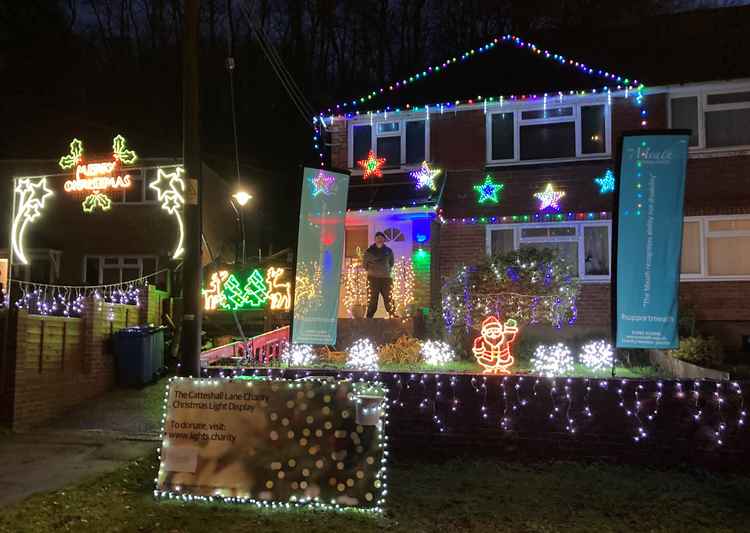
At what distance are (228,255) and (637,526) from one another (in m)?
15.4

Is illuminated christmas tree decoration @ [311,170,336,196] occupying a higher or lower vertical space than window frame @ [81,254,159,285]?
higher

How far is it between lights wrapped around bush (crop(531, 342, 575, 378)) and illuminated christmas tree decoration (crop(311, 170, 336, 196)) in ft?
13.4

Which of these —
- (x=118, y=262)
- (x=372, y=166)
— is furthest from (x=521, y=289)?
(x=118, y=262)

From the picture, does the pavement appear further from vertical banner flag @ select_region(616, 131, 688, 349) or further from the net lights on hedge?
vertical banner flag @ select_region(616, 131, 688, 349)

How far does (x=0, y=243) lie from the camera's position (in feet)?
75.5

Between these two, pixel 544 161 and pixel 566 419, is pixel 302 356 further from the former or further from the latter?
pixel 544 161

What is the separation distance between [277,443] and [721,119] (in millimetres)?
12569

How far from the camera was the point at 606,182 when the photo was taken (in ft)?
47.3

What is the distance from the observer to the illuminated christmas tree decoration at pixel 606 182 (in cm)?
1432

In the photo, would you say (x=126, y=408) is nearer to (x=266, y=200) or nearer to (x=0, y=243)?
(x=0, y=243)

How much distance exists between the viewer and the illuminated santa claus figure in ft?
31.4

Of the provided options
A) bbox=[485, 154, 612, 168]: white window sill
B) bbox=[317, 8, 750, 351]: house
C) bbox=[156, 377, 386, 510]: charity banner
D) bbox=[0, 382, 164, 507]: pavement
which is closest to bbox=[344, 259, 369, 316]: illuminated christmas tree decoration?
bbox=[317, 8, 750, 351]: house

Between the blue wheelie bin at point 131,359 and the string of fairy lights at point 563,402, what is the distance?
4945 millimetres

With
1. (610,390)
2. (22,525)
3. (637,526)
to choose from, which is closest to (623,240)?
(610,390)
